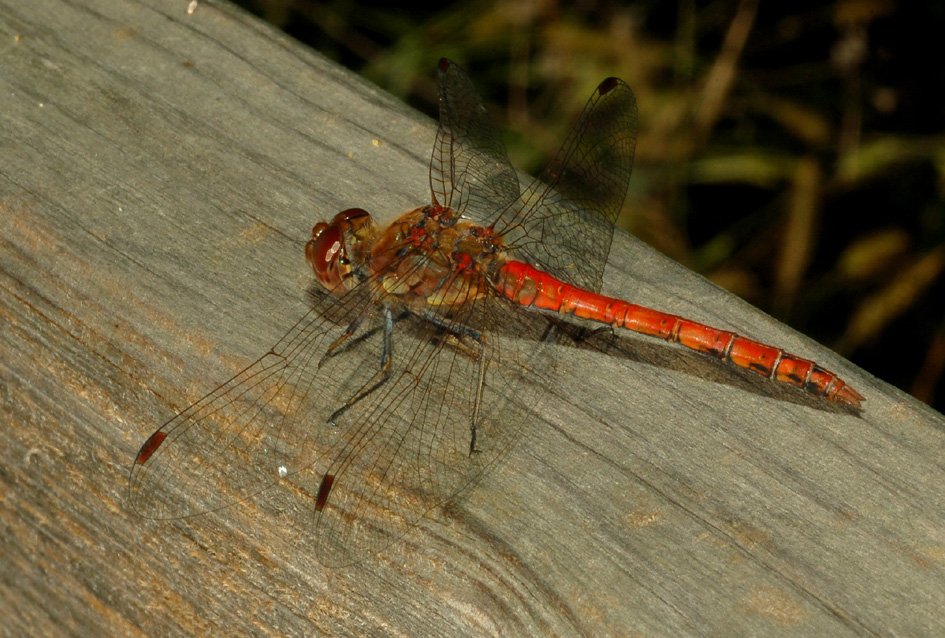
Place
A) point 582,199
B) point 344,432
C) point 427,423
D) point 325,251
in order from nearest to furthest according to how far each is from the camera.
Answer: point 344,432, point 427,423, point 325,251, point 582,199

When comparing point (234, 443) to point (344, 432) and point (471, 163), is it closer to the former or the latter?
point (344, 432)

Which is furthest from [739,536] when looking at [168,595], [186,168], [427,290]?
[186,168]

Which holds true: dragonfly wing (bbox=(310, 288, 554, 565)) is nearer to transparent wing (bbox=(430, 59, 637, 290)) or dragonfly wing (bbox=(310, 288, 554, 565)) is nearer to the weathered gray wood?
the weathered gray wood

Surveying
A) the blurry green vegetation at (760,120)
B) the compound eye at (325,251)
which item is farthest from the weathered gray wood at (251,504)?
the blurry green vegetation at (760,120)

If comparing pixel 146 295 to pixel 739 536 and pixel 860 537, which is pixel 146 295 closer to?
pixel 739 536

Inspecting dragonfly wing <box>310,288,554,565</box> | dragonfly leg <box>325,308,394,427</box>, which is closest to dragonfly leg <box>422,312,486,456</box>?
dragonfly wing <box>310,288,554,565</box>

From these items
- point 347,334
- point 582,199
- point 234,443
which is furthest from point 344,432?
point 582,199
